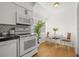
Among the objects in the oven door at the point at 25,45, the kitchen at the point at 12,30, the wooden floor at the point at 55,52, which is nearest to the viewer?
the kitchen at the point at 12,30

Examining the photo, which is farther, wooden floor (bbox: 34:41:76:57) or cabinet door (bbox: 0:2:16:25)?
wooden floor (bbox: 34:41:76:57)

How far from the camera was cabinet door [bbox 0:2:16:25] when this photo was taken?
2543 mm

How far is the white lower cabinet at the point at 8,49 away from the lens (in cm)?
195

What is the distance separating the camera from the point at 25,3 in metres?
3.66

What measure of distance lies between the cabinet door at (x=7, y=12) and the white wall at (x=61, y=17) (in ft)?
9.49

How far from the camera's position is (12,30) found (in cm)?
314

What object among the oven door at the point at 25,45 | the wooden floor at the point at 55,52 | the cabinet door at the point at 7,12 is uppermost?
the cabinet door at the point at 7,12

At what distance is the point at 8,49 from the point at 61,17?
5.40 m

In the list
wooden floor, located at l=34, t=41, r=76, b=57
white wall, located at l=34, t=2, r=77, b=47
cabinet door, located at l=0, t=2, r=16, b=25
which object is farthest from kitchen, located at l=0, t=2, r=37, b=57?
white wall, located at l=34, t=2, r=77, b=47

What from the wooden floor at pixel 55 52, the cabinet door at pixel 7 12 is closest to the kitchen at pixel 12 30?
the cabinet door at pixel 7 12

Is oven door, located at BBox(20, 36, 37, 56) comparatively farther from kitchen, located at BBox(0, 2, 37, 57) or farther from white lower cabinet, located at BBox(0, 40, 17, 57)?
white lower cabinet, located at BBox(0, 40, 17, 57)

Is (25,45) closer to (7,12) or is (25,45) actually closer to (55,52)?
(7,12)

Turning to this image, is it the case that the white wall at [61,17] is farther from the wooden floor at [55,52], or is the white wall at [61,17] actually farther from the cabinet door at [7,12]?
the cabinet door at [7,12]

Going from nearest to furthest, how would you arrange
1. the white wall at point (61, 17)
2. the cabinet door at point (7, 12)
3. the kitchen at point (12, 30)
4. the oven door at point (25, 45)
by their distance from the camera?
the kitchen at point (12, 30)
the cabinet door at point (7, 12)
the oven door at point (25, 45)
the white wall at point (61, 17)
